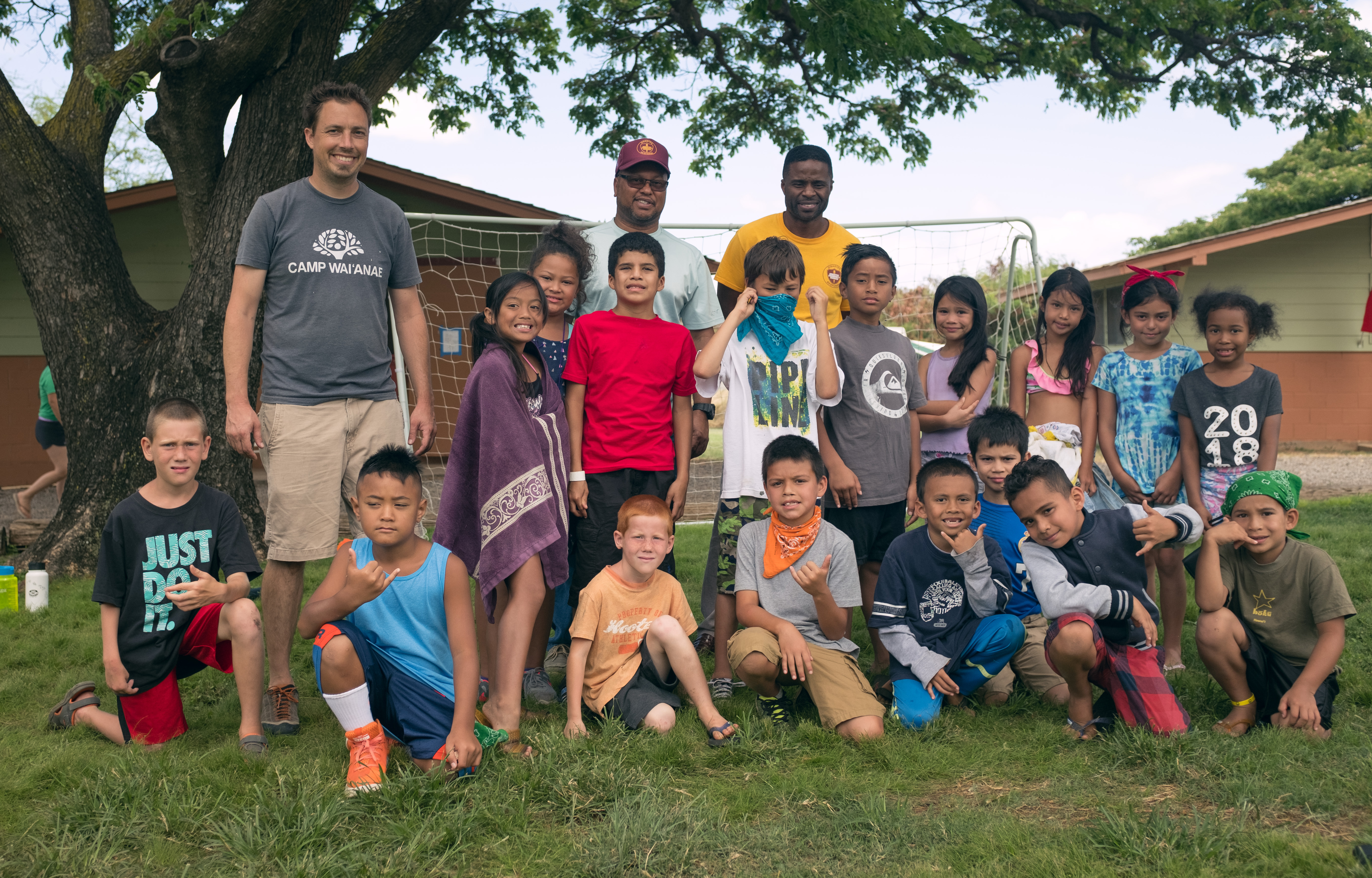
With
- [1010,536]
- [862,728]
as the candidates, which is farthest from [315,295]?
[1010,536]

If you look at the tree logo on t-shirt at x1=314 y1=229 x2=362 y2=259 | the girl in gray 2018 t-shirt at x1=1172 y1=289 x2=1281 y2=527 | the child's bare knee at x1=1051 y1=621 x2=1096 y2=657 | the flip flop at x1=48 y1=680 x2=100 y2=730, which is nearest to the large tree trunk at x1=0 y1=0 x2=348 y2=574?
the flip flop at x1=48 y1=680 x2=100 y2=730

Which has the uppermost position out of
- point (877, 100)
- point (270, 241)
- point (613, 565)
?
point (877, 100)

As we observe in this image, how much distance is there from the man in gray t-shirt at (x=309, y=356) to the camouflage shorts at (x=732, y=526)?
120 cm

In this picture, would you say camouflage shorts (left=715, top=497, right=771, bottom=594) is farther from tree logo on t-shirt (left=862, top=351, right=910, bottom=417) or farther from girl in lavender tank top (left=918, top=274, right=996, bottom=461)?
girl in lavender tank top (left=918, top=274, right=996, bottom=461)

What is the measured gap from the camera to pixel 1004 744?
306 cm

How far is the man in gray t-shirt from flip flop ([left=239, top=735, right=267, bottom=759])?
0.72ft

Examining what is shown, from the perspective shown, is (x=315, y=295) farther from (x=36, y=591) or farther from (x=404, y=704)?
(x=36, y=591)

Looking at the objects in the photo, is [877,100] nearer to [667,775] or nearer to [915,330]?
[915,330]

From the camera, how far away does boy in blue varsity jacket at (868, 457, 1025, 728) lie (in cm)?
337

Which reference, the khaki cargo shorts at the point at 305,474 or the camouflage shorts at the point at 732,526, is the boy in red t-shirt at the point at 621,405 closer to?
the camouflage shorts at the point at 732,526

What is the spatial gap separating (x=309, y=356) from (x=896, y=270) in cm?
241

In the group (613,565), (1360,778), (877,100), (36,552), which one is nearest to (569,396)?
(613,565)

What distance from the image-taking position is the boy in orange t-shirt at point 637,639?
322 centimetres

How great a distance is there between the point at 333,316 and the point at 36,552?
4.19m
